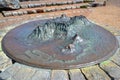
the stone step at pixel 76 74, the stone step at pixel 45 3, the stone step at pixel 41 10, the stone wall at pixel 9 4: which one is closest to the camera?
the stone step at pixel 76 74

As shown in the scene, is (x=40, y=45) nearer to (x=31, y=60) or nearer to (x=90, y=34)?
(x=31, y=60)

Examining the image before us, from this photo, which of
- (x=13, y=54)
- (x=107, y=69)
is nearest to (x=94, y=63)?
Answer: (x=107, y=69)

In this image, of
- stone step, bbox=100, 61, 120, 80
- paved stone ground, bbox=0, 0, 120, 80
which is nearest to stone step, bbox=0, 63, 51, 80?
paved stone ground, bbox=0, 0, 120, 80

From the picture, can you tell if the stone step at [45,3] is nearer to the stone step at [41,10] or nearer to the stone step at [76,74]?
the stone step at [41,10]

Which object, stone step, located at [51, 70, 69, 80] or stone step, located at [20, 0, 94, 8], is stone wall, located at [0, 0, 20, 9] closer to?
stone step, located at [20, 0, 94, 8]

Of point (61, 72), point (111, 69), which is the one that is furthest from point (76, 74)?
point (111, 69)

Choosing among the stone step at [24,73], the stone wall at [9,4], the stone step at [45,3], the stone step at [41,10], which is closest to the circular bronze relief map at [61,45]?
the stone step at [24,73]

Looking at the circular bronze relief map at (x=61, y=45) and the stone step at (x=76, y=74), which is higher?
the circular bronze relief map at (x=61, y=45)

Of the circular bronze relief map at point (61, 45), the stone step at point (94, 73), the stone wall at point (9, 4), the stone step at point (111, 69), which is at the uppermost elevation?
the circular bronze relief map at point (61, 45)

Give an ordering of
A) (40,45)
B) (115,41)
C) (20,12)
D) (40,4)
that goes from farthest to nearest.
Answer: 1. (40,4)
2. (20,12)
3. (115,41)
4. (40,45)
